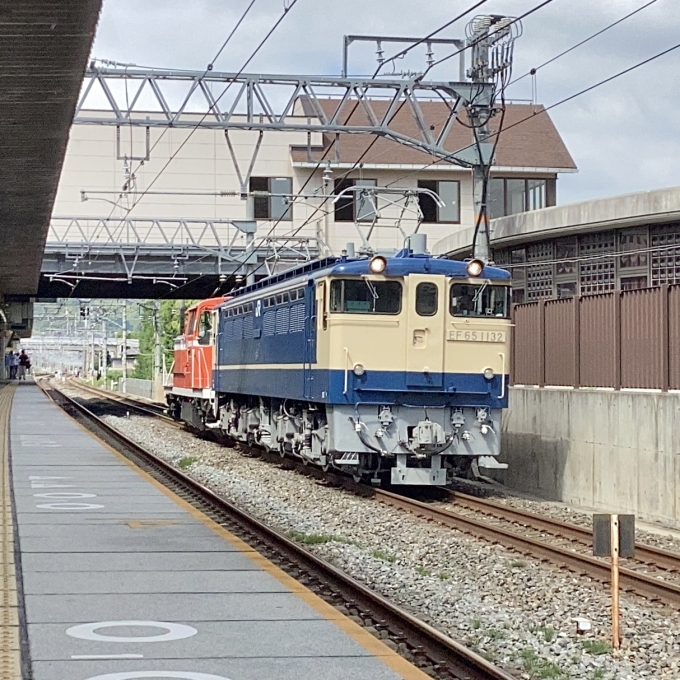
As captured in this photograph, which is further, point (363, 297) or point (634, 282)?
point (634, 282)

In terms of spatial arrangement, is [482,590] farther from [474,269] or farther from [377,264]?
[474,269]

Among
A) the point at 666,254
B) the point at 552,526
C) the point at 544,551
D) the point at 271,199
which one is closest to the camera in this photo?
the point at 544,551

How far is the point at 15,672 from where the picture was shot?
22.3 ft

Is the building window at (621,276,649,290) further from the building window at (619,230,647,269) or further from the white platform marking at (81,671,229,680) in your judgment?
the white platform marking at (81,671,229,680)

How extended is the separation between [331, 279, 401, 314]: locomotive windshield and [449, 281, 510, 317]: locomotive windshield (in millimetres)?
847

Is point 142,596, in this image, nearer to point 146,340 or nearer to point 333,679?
point 333,679

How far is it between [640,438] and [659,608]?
580 cm

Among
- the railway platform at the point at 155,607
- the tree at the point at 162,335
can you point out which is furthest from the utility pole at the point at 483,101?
the tree at the point at 162,335

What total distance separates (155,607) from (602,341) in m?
9.92

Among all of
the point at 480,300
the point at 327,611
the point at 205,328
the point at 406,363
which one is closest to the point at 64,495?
the point at 406,363

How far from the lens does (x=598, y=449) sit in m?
16.4

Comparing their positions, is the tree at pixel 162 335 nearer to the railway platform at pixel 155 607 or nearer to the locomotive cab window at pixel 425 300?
the locomotive cab window at pixel 425 300

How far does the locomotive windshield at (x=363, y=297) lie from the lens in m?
16.4

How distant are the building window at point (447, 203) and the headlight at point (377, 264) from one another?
30812 millimetres
